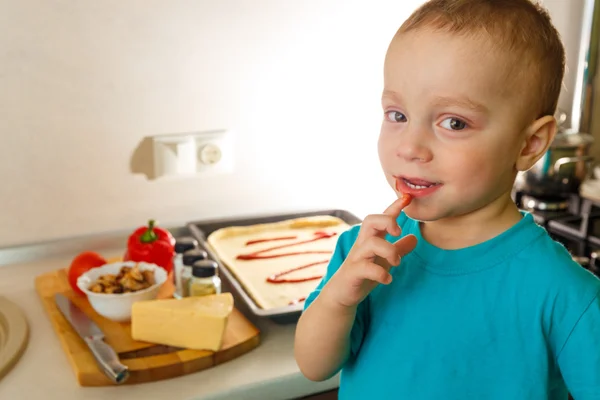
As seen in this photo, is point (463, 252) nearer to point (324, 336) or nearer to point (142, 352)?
point (324, 336)

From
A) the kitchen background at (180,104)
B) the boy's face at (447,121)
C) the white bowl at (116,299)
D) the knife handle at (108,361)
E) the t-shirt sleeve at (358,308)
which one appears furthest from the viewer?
the kitchen background at (180,104)

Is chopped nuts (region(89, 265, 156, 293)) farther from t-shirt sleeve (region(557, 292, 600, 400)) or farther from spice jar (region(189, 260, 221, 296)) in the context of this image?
t-shirt sleeve (region(557, 292, 600, 400))

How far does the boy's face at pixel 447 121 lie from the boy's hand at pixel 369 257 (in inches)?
1.2

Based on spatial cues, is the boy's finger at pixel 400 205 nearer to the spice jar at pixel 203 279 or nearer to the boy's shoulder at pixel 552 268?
the boy's shoulder at pixel 552 268

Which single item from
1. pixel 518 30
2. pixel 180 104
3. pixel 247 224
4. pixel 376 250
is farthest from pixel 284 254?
pixel 518 30

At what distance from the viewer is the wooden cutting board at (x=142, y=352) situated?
0.89 metres

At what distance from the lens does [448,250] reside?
707mm

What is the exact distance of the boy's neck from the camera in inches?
27.6

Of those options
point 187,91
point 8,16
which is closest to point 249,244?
point 187,91

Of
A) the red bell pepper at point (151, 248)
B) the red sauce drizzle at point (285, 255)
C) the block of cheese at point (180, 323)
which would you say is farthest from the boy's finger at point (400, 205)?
the red bell pepper at point (151, 248)

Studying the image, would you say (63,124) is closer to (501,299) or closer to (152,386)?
(152,386)

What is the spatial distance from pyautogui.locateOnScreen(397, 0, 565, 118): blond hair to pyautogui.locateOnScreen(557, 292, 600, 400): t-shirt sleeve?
0.68 ft

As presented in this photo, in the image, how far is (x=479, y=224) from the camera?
2.31ft

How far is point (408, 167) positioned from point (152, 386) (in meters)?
0.50
